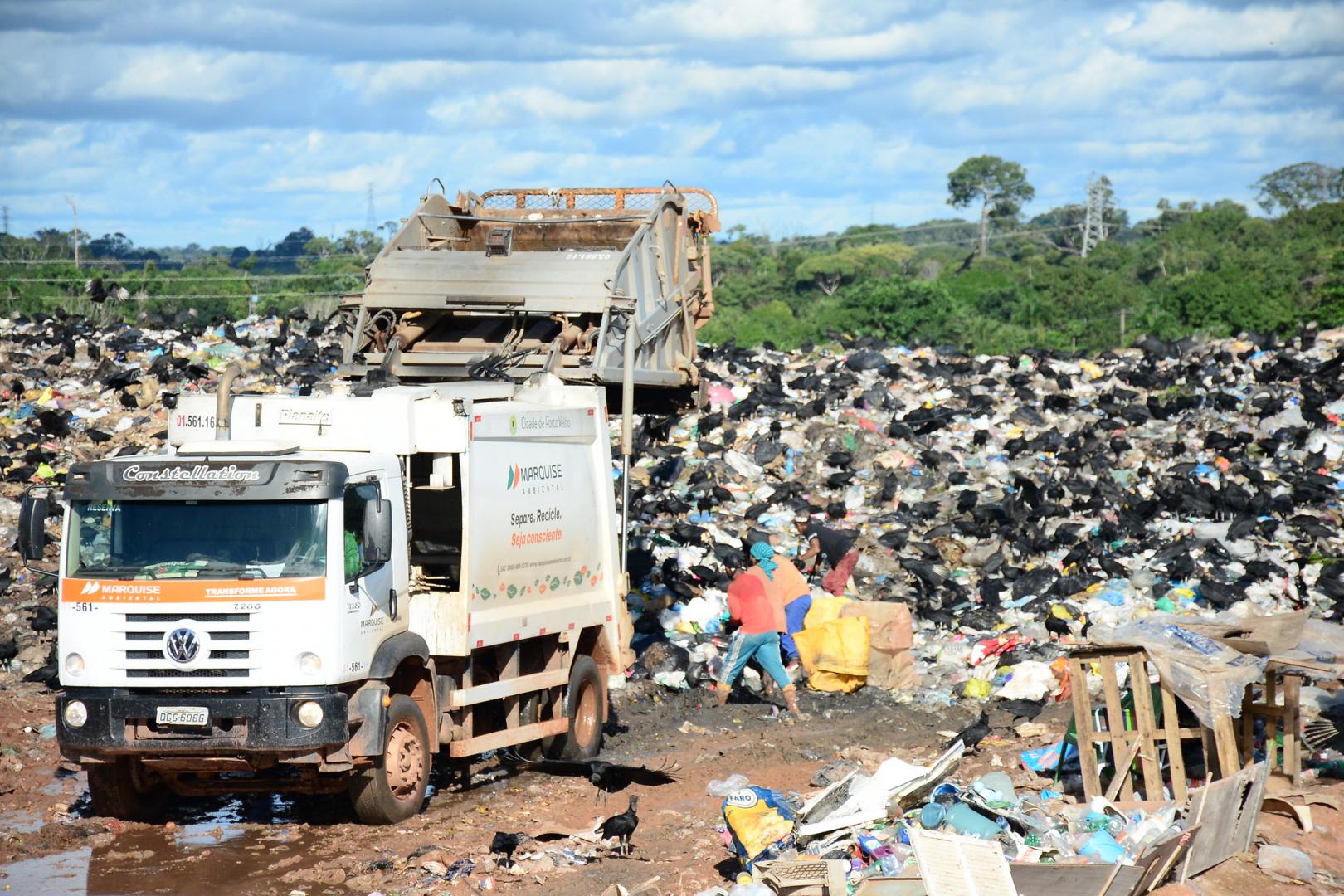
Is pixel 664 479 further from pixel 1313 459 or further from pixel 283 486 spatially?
pixel 283 486

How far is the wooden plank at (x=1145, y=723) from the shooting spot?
22.2 feet

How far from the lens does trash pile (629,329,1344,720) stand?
1109 centimetres

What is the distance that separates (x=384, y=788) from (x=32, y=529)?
80.2 inches

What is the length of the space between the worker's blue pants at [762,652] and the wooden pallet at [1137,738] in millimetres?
2871

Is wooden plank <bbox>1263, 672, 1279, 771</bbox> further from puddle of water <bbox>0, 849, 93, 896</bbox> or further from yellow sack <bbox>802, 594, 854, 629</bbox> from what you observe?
puddle of water <bbox>0, 849, 93, 896</bbox>

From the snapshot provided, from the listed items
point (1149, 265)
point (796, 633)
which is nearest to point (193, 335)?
point (796, 633)

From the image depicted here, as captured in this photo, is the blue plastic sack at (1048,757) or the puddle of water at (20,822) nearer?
the puddle of water at (20,822)

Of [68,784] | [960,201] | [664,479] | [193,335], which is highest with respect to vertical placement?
[960,201]

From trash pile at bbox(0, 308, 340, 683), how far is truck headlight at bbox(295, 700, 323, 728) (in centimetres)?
452

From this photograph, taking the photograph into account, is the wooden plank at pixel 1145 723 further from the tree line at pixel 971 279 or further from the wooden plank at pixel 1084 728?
the tree line at pixel 971 279

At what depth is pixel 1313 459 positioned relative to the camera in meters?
14.9

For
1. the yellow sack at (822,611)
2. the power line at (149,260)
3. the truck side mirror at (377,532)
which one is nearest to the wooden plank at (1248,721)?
the yellow sack at (822,611)

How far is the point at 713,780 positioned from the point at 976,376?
12753 mm

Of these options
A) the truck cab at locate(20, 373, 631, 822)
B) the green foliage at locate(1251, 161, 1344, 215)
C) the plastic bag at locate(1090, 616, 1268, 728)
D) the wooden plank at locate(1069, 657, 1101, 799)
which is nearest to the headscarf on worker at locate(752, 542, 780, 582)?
the truck cab at locate(20, 373, 631, 822)
